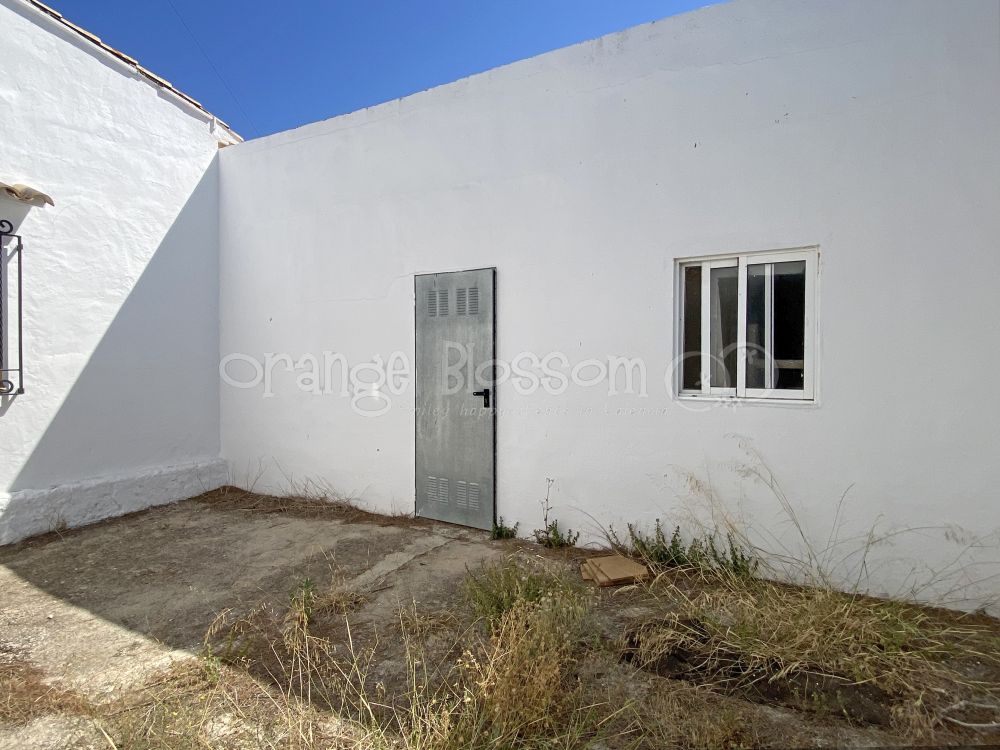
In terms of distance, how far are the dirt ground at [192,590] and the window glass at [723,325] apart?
1.60m

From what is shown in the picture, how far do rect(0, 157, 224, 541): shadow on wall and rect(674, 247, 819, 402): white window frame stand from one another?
4.99 meters

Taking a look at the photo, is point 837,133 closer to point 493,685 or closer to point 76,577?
point 493,685

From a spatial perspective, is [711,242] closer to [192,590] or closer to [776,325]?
[776,325]

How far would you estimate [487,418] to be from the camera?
4.72 metres

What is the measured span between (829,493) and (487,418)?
8.17 feet

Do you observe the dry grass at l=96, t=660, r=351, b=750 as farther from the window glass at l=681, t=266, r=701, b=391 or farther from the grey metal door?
the window glass at l=681, t=266, r=701, b=391

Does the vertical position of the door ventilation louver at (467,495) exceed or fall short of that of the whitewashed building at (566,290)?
it falls short

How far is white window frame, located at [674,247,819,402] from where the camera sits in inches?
140

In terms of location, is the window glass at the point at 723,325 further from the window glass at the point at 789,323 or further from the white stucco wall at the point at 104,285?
the white stucco wall at the point at 104,285

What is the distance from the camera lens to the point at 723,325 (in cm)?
387

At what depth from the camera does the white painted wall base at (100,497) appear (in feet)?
15.3

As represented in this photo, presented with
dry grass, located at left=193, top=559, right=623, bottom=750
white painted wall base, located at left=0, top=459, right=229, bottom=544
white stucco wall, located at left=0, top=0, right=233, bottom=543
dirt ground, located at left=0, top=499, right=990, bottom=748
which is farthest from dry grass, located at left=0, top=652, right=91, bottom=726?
white stucco wall, located at left=0, top=0, right=233, bottom=543

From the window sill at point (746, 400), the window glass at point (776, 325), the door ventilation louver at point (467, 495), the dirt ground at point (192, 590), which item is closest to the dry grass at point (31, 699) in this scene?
the dirt ground at point (192, 590)

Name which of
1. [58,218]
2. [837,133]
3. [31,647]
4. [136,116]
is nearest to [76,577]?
[31,647]
